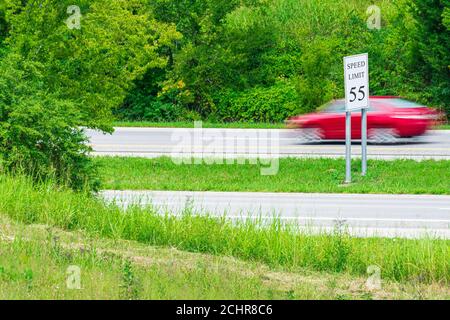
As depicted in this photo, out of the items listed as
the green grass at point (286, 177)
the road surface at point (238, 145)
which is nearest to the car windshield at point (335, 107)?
the road surface at point (238, 145)

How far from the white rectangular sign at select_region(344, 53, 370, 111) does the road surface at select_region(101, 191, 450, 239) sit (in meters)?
2.22

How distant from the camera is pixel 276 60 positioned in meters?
34.7

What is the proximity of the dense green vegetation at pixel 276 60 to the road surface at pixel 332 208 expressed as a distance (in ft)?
41.8

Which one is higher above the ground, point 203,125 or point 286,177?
point 203,125

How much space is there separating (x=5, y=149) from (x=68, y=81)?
463 cm

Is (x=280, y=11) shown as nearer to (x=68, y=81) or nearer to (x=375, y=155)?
(x=375, y=155)

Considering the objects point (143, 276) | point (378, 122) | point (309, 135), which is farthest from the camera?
point (309, 135)

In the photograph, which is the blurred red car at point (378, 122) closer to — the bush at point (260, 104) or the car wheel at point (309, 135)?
the car wheel at point (309, 135)

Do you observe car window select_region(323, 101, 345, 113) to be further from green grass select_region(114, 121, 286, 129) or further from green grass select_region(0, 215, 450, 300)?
green grass select_region(0, 215, 450, 300)

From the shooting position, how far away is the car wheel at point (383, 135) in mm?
26016

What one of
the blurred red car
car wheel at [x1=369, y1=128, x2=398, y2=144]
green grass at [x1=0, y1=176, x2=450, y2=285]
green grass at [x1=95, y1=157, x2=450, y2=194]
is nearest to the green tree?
green grass at [x1=0, y1=176, x2=450, y2=285]

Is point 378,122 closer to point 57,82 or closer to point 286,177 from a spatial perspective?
point 286,177

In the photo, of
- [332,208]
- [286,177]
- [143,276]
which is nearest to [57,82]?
[332,208]

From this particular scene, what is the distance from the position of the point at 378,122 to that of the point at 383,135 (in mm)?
446
